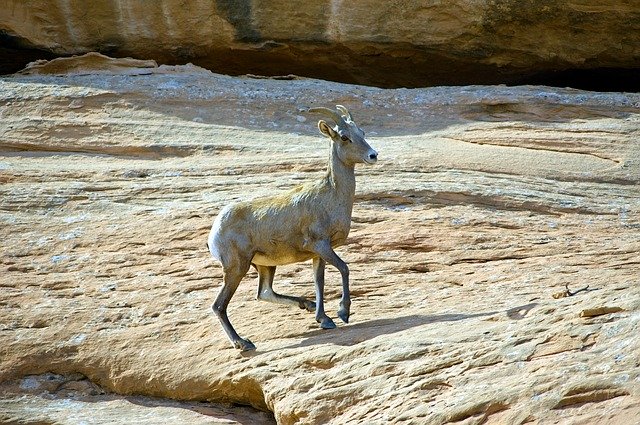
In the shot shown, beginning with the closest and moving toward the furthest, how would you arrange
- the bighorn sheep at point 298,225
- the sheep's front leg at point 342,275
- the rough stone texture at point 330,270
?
the rough stone texture at point 330,270 < the sheep's front leg at point 342,275 < the bighorn sheep at point 298,225

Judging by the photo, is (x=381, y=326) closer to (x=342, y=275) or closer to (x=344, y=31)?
(x=342, y=275)

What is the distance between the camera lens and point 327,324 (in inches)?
389

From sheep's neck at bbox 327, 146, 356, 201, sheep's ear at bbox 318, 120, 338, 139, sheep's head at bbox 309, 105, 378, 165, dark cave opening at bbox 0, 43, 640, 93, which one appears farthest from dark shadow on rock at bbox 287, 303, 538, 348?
dark cave opening at bbox 0, 43, 640, 93

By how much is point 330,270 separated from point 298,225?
1.28 meters

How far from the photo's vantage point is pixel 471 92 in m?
15.5

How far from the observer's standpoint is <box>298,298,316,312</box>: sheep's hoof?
1037 cm

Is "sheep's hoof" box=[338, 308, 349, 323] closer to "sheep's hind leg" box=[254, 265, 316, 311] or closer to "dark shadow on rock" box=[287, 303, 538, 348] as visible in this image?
"dark shadow on rock" box=[287, 303, 538, 348]

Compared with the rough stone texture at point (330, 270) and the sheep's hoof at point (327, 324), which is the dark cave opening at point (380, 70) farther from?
the sheep's hoof at point (327, 324)

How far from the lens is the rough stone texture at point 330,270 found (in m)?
8.45

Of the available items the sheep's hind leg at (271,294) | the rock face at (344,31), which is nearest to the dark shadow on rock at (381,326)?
the sheep's hind leg at (271,294)

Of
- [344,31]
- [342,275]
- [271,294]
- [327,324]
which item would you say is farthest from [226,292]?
[344,31]

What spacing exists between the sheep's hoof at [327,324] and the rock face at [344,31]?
7711 millimetres

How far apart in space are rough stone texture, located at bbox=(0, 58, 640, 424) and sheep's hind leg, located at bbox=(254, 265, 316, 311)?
0.44ft

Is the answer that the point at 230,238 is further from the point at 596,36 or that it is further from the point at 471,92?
the point at 596,36
